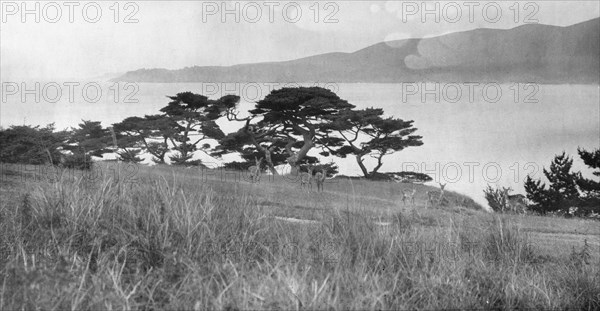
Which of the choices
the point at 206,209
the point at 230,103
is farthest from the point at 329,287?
the point at 230,103

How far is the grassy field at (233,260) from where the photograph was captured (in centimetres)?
447

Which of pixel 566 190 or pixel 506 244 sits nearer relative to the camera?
pixel 506 244

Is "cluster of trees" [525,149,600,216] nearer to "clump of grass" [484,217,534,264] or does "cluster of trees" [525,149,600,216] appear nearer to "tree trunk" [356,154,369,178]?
"tree trunk" [356,154,369,178]

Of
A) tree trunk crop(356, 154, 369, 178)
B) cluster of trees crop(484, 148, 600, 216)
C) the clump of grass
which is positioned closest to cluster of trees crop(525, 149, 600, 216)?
cluster of trees crop(484, 148, 600, 216)

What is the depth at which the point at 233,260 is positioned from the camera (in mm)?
5480

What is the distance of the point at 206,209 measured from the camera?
623 cm

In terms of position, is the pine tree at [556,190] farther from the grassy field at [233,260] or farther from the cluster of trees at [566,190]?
the grassy field at [233,260]

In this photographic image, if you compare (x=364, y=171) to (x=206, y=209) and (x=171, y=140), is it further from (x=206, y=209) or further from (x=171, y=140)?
(x=206, y=209)

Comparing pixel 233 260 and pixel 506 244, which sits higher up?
pixel 233 260

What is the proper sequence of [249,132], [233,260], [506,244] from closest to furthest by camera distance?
[233,260] → [506,244] → [249,132]

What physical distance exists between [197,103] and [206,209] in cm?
1872

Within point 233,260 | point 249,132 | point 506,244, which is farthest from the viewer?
point 249,132

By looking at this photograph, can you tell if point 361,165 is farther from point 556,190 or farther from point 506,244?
point 506,244

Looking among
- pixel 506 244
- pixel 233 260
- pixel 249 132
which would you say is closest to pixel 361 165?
pixel 249 132
